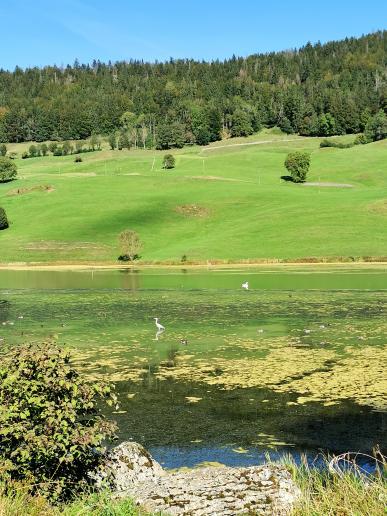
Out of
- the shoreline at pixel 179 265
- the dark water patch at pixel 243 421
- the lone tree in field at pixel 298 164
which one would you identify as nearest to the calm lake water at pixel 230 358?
the dark water patch at pixel 243 421

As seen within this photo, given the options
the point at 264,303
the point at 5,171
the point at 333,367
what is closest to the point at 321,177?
the point at 5,171

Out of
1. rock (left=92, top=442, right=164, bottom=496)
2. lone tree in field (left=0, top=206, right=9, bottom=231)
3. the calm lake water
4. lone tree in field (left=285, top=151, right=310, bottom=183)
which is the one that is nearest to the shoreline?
Answer: the calm lake water

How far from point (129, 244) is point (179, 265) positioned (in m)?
10.5

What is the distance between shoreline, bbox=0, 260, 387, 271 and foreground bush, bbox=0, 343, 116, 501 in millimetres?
75191

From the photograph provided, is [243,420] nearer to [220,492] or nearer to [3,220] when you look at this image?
[220,492]

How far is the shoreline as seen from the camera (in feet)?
291

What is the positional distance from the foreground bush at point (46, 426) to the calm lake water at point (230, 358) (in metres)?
1.31

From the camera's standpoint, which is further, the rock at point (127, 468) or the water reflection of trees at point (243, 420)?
the water reflection of trees at point (243, 420)

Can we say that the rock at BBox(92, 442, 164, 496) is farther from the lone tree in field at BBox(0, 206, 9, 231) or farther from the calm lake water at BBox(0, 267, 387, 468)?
the lone tree in field at BBox(0, 206, 9, 231)

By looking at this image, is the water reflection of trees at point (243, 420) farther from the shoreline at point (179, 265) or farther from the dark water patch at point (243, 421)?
the shoreline at point (179, 265)

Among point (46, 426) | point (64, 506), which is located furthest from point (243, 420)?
point (46, 426)

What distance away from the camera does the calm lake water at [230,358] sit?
19375 mm

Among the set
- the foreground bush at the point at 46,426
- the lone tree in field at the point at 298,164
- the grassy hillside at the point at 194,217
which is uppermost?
the foreground bush at the point at 46,426

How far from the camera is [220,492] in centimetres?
1191
